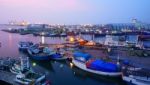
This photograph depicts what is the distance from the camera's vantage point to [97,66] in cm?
1341

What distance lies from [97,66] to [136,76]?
284 cm

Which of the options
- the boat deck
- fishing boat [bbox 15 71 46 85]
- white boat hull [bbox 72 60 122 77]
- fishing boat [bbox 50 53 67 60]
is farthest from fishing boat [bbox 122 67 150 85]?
fishing boat [bbox 50 53 67 60]

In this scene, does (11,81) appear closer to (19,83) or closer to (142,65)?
(19,83)

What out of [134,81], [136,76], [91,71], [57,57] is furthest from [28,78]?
[57,57]

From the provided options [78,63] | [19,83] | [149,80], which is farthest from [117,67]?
[19,83]

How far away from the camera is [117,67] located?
12742 mm

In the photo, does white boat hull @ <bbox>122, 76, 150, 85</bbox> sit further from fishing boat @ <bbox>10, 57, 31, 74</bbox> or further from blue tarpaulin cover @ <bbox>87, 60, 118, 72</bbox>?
fishing boat @ <bbox>10, 57, 31, 74</bbox>

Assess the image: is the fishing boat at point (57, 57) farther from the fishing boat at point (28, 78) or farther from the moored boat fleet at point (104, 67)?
the fishing boat at point (28, 78)

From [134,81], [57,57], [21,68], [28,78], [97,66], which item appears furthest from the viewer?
[57,57]

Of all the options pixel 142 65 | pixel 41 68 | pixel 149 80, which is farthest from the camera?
pixel 41 68

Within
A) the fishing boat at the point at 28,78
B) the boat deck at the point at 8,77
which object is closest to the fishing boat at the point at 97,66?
the fishing boat at the point at 28,78

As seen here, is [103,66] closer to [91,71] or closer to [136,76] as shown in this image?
[91,71]

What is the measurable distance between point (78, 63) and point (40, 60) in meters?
3.86

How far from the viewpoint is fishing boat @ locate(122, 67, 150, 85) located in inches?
432
